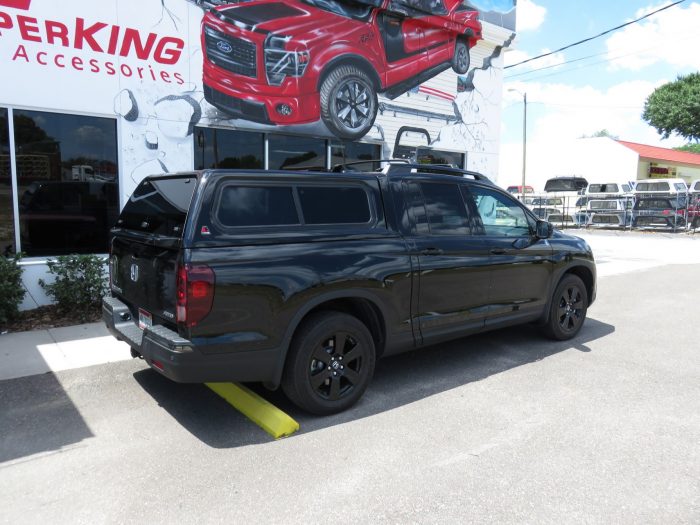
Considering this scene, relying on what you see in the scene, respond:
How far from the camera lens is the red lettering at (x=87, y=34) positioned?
22.4 ft

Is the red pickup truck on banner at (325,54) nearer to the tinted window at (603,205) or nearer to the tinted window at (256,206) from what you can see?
the tinted window at (256,206)

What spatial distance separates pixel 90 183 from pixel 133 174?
58 centimetres

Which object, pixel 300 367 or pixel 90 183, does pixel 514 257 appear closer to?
pixel 300 367

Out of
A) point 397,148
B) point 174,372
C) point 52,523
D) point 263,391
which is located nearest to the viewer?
point 52,523

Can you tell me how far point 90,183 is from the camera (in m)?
7.21

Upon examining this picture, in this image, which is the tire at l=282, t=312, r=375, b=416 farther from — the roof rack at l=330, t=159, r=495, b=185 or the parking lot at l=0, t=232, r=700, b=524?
the roof rack at l=330, t=159, r=495, b=185

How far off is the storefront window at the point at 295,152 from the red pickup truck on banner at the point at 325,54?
0.34 m

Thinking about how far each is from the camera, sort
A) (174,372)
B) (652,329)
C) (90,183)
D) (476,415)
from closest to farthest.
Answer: (174,372) → (476,415) → (652,329) → (90,183)

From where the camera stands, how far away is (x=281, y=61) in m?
8.85

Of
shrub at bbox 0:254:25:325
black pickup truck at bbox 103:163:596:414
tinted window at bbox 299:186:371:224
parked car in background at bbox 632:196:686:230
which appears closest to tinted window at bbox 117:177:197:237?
black pickup truck at bbox 103:163:596:414

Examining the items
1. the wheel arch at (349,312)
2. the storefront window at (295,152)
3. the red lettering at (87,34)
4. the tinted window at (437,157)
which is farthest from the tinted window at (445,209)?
the tinted window at (437,157)

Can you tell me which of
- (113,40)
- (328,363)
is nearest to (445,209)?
(328,363)

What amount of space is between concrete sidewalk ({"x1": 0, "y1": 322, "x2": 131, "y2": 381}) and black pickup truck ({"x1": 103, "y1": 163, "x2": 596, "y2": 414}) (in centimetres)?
113

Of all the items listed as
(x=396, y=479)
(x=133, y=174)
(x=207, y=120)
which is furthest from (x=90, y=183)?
(x=396, y=479)
